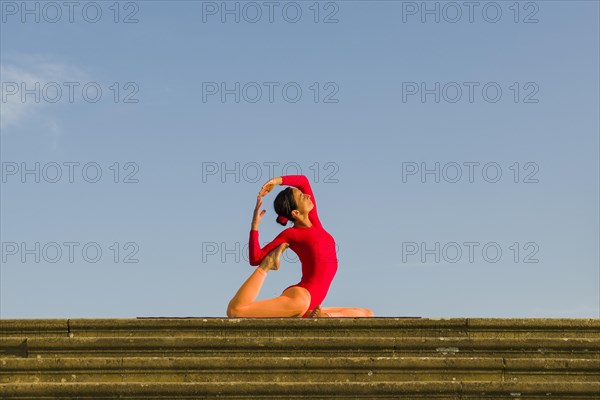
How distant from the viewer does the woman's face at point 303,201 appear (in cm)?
1203

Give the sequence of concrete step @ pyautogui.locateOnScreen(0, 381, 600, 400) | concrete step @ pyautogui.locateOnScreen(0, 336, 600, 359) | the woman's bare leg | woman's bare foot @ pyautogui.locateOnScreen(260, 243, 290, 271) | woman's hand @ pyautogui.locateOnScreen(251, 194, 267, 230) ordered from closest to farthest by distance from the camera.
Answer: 1. concrete step @ pyautogui.locateOnScreen(0, 381, 600, 400)
2. concrete step @ pyautogui.locateOnScreen(0, 336, 600, 359)
3. the woman's bare leg
4. woman's bare foot @ pyautogui.locateOnScreen(260, 243, 290, 271)
5. woman's hand @ pyautogui.locateOnScreen(251, 194, 267, 230)

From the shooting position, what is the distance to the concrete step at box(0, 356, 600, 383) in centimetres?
936

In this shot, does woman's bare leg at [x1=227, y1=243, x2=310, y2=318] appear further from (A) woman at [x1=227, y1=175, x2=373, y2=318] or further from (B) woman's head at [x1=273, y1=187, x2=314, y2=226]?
(B) woman's head at [x1=273, y1=187, x2=314, y2=226]

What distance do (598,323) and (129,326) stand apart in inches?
200

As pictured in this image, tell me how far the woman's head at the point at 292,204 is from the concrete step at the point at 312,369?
9.77 feet

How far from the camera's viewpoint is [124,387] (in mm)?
9078

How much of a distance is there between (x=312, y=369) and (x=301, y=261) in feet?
8.27

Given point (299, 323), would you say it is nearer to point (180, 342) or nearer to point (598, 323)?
point (180, 342)

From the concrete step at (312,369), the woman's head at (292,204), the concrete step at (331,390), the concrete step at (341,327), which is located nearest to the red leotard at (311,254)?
the woman's head at (292,204)

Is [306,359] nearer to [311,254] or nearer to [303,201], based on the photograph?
[311,254]

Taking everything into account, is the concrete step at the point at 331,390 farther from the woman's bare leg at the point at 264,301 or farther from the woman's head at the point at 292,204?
the woman's head at the point at 292,204

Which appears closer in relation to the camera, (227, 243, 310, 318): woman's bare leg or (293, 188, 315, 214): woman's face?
(227, 243, 310, 318): woman's bare leg

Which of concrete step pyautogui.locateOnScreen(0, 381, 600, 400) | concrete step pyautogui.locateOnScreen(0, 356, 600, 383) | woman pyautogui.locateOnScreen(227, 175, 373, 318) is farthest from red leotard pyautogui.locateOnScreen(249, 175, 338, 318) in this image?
concrete step pyautogui.locateOnScreen(0, 381, 600, 400)

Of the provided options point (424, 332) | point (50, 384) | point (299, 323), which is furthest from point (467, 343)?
point (50, 384)
